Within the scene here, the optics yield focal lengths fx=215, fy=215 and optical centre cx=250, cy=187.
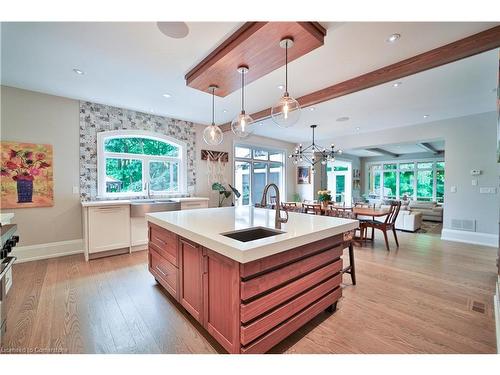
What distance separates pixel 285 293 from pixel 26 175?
426cm

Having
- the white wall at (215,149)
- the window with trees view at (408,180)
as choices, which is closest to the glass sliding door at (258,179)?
the white wall at (215,149)

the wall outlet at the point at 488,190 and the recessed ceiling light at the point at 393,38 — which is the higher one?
the recessed ceiling light at the point at 393,38

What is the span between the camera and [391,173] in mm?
10750

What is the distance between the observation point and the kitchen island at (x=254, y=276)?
4.19 ft

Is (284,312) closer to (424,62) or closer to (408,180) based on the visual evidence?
(424,62)

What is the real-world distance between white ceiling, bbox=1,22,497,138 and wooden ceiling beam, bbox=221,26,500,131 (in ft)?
0.23

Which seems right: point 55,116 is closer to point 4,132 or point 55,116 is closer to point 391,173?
point 4,132

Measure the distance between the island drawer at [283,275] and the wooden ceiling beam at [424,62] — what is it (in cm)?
221

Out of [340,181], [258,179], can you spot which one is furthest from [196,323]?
[340,181]

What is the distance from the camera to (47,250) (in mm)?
3500

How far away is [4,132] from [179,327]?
3908 millimetres

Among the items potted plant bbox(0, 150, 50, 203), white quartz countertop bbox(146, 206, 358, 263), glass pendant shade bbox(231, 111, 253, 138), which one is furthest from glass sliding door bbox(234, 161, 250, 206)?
white quartz countertop bbox(146, 206, 358, 263)

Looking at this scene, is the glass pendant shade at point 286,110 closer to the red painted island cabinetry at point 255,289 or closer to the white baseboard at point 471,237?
the red painted island cabinetry at point 255,289

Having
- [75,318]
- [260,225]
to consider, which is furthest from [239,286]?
[75,318]
